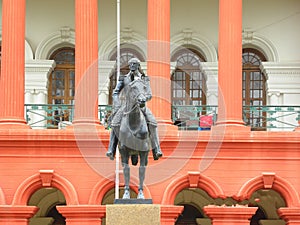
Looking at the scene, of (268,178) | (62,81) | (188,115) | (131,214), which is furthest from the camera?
(62,81)

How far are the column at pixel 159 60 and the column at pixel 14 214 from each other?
15.8ft

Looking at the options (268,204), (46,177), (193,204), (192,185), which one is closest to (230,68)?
(192,185)

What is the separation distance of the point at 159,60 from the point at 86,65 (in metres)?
2.20

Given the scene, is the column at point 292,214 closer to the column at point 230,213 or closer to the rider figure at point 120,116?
the column at point 230,213

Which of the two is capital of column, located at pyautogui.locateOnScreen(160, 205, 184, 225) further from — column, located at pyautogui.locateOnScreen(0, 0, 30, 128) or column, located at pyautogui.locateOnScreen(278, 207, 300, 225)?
column, located at pyautogui.locateOnScreen(0, 0, 30, 128)

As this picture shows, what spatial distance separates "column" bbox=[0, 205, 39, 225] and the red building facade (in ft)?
1.07

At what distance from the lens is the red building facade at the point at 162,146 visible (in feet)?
87.7

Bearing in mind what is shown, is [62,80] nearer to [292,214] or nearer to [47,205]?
[47,205]

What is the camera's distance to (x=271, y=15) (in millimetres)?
33188

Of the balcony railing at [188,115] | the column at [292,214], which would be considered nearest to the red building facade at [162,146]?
the column at [292,214]

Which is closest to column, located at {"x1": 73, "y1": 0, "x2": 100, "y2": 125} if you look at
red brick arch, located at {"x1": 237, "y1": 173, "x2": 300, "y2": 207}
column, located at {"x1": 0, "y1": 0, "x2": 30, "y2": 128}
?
column, located at {"x1": 0, "y1": 0, "x2": 30, "y2": 128}

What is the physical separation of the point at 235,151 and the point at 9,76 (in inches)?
279

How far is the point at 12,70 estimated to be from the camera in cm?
2698

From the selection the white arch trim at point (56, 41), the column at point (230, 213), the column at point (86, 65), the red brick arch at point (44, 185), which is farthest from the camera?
the white arch trim at point (56, 41)
